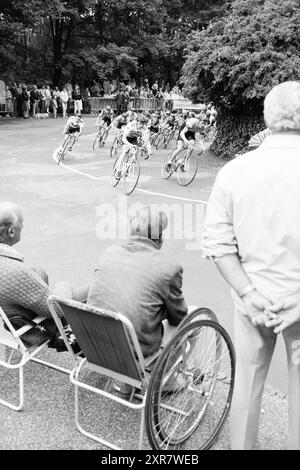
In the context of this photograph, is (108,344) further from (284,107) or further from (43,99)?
(43,99)

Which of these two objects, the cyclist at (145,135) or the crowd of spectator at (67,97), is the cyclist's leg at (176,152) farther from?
the crowd of spectator at (67,97)

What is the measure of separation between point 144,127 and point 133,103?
766 inches

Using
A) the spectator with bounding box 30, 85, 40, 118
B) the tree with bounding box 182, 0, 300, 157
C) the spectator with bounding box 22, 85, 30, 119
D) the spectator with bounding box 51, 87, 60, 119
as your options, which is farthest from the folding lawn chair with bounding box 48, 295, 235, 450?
the spectator with bounding box 51, 87, 60, 119

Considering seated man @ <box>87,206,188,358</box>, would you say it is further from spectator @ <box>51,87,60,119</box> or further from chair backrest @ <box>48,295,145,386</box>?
spectator @ <box>51,87,60,119</box>

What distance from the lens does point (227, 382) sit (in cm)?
406

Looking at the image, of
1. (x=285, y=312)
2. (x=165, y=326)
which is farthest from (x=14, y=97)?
(x=285, y=312)

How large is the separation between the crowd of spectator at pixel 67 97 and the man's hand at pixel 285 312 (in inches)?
1098

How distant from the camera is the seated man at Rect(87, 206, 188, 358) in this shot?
3.24 m

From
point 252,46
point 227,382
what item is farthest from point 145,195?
point 227,382

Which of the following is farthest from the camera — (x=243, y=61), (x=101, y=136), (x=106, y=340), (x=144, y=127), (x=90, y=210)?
(x=101, y=136)

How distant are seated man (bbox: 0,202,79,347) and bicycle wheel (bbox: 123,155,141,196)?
7923mm

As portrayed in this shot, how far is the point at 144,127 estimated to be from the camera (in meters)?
17.2

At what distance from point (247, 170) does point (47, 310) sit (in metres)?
1.78
